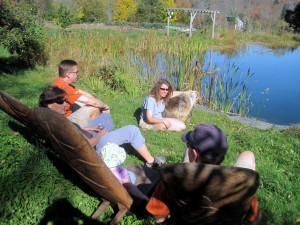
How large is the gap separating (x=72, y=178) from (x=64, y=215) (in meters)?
0.46

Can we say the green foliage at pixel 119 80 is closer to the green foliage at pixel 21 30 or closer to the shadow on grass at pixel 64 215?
the green foliage at pixel 21 30

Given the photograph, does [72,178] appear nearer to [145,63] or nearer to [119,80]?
[119,80]

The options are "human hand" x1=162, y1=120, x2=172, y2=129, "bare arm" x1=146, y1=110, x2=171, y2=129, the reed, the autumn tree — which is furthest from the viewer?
the autumn tree

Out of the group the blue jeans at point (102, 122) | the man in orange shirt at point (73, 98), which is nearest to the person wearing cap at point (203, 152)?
the blue jeans at point (102, 122)

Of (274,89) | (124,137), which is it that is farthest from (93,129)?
(274,89)

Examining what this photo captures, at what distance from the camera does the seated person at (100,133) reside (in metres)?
3.67

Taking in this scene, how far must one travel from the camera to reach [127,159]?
14.2 ft

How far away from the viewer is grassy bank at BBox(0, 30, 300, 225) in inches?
121

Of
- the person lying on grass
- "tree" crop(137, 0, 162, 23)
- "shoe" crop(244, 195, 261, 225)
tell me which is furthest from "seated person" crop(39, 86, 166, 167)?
"tree" crop(137, 0, 162, 23)

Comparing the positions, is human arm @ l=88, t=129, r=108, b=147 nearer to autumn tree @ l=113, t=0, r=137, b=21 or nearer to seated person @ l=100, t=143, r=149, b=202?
seated person @ l=100, t=143, r=149, b=202

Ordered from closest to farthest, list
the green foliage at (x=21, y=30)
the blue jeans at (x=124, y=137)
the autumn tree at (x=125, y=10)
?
the blue jeans at (x=124, y=137) → the green foliage at (x=21, y=30) → the autumn tree at (x=125, y=10)

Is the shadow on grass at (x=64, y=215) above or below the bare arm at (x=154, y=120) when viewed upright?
above

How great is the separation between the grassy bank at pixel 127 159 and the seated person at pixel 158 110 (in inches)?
8.8

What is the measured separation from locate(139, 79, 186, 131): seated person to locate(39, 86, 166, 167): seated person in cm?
161
